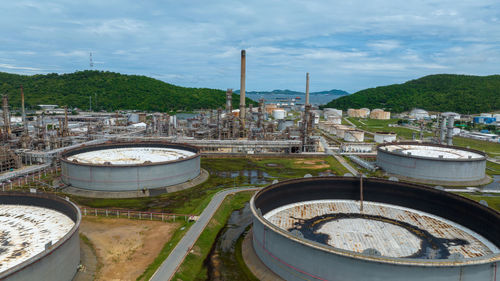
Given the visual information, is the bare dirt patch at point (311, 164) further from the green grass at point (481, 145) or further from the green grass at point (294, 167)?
the green grass at point (481, 145)

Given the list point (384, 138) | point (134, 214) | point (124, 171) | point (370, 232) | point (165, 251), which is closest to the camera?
point (165, 251)

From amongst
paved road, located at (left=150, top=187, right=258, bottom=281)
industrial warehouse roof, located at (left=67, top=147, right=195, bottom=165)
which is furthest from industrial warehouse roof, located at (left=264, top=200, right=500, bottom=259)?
industrial warehouse roof, located at (left=67, top=147, right=195, bottom=165)

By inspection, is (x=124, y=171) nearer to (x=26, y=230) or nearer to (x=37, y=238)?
(x=26, y=230)

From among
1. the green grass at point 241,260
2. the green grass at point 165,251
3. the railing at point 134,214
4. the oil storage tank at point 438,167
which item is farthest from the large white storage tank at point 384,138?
the green grass at point 165,251

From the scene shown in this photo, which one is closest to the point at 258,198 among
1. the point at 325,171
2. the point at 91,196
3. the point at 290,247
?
the point at 290,247

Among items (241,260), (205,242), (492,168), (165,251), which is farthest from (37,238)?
(492,168)

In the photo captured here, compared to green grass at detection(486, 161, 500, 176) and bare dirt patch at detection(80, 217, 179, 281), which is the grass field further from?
green grass at detection(486, 161, 500, 176)
